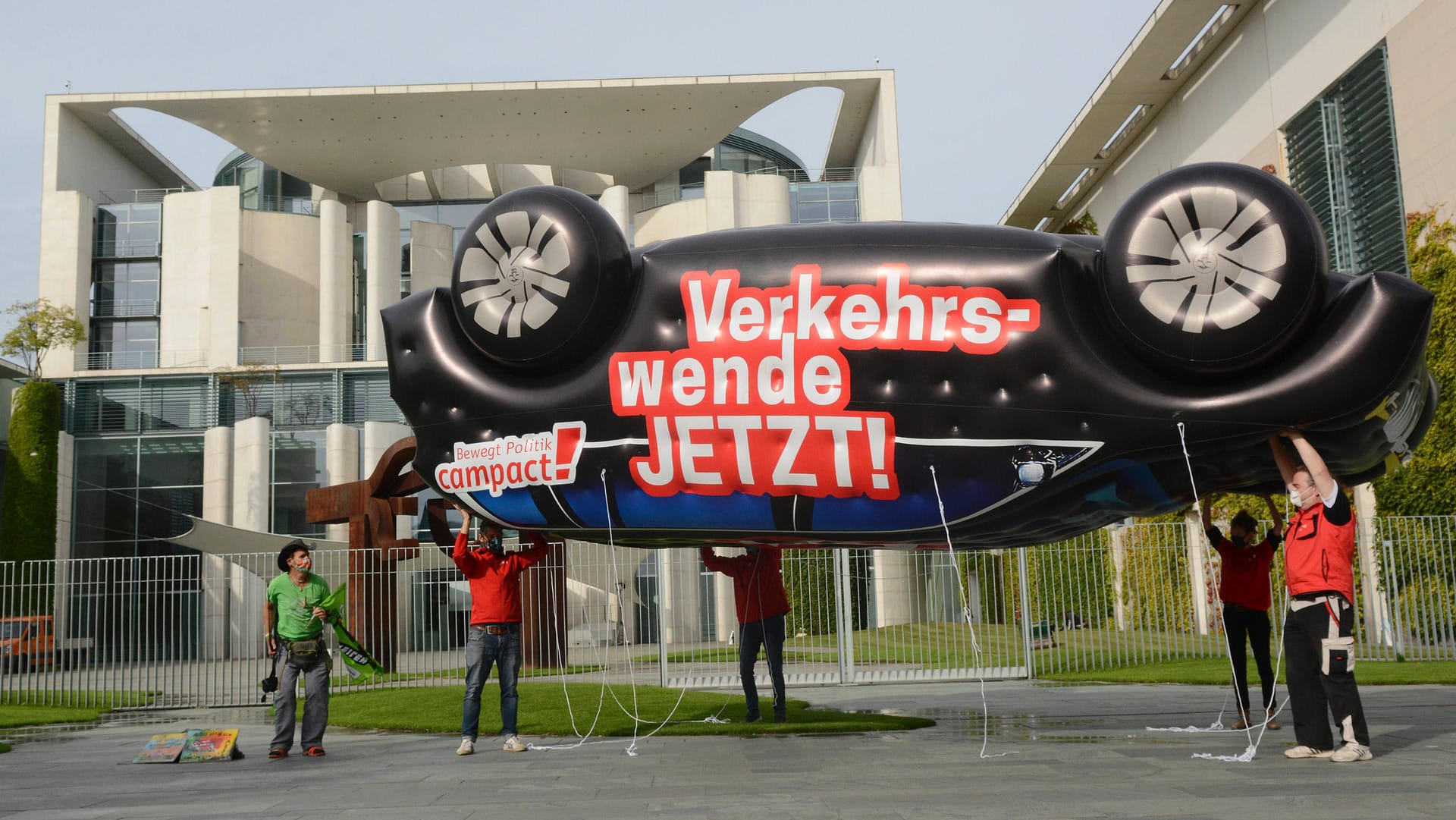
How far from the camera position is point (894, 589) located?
643 inches

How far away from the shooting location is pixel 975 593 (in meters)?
16.8

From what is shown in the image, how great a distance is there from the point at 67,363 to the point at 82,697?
21437 mm

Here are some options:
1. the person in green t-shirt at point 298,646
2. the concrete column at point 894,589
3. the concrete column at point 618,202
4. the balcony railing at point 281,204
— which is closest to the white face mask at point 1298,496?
the person in green t-shirt at point 298,646

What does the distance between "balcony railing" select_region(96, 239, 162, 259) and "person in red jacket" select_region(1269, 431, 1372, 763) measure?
36.7 m

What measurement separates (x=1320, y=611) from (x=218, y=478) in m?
30.6

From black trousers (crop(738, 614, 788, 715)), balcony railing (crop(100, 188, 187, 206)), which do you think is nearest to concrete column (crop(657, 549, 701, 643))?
black trousers (crop(738, 614, 788, 715))

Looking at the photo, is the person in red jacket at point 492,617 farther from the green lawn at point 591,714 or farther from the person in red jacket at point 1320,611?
the person in red jacket at point 1320,611

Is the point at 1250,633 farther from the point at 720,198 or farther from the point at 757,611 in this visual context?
the point at 720,198

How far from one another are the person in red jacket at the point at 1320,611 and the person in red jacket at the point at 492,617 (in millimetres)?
5145

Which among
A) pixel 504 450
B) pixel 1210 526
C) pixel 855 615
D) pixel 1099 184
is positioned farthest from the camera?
pixel 1099 184

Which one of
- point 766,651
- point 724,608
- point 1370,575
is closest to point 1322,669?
point 766,651

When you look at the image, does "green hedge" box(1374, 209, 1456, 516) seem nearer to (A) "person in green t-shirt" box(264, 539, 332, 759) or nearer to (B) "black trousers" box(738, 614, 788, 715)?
(B) "black trousers" box(738, 614, 788, 715)

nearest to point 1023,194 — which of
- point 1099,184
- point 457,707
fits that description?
point 1099,184

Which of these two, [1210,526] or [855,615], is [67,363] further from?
[1210,526]
